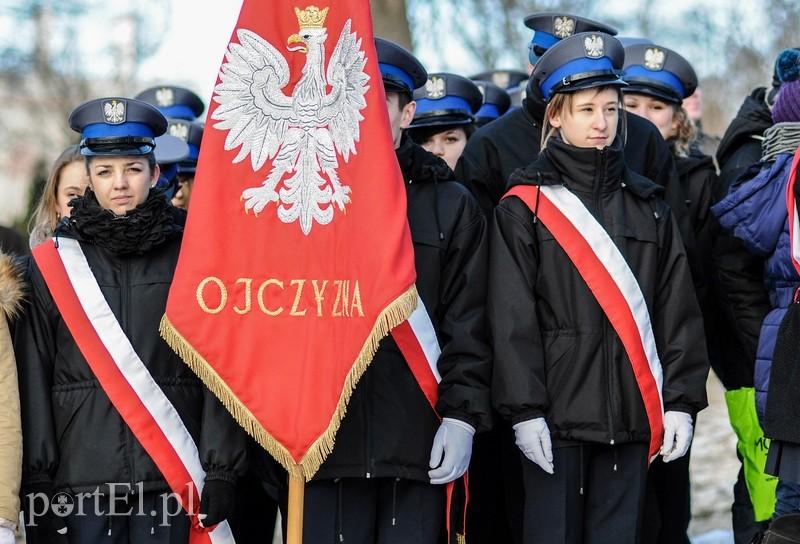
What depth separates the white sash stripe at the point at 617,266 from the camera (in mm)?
4922

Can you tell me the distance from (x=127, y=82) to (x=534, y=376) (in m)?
17.1

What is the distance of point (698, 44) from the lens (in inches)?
850

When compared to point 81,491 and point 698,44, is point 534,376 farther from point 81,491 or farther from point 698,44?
point 698,44

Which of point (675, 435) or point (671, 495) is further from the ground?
point (675, 435)

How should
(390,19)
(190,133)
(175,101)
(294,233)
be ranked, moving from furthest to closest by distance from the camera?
(390,19) → (175,101) → (190,133) → (294,233)

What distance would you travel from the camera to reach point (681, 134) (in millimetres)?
6773

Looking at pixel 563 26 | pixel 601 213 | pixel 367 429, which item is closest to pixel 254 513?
pixel 367 429

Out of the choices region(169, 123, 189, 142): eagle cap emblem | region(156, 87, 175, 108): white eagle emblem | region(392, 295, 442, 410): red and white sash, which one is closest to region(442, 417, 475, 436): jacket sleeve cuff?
region(392, 295, 442, 410): red and white sash

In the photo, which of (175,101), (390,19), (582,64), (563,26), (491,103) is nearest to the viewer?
(582,64)

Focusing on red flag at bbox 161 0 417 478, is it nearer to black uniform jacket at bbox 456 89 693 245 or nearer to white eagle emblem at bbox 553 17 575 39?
black uniform jacket at bbox 456 89 693 245

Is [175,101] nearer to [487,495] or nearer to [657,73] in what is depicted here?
[657,73]

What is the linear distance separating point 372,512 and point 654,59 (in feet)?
10.5

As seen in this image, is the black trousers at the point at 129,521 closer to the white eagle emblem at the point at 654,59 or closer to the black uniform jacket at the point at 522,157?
the black uniform jacket at the point at 522,157

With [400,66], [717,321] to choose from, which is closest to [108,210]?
[400,66]
